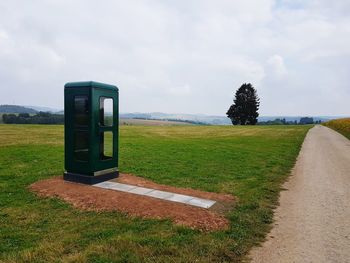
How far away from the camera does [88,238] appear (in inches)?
210

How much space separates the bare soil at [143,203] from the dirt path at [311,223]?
1.19 m

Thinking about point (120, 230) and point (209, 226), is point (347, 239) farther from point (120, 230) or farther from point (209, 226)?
point (120, 230)

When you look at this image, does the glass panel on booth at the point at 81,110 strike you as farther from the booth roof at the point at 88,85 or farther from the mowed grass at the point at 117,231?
the mowed grass at the point at 117,231

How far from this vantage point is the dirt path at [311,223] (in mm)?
5035

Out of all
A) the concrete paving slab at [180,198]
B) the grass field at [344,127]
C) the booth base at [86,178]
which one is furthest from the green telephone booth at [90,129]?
the grass field at [344,127]

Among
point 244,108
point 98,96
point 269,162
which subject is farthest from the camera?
point 244,108

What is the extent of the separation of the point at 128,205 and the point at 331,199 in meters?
5.85

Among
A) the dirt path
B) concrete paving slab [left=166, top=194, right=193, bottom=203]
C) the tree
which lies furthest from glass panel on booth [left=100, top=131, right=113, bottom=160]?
the tree

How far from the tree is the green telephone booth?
72676 millimetres

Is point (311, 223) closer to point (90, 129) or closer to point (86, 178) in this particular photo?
point (86, 178)

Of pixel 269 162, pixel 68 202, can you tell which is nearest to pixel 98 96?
pixel 68 202

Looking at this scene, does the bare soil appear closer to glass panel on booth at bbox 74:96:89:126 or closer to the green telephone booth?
the green telephone booth

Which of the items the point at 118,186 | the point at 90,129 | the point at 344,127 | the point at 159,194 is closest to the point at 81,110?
the point at 90,129

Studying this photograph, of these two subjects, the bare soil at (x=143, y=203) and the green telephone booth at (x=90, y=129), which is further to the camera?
the green telephone booth at (x=90, y=129)
